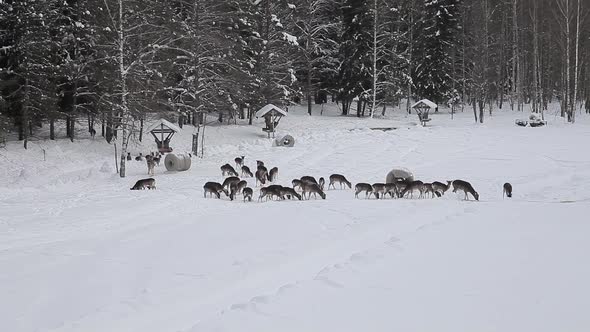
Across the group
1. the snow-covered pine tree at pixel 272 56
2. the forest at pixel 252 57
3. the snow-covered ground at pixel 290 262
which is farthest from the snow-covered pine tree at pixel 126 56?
the snow-covered pine tree at pixel 272 56

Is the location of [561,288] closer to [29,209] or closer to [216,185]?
[216,185]

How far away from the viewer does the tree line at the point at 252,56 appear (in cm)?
2736

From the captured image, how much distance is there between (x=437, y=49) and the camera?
53.0 meters

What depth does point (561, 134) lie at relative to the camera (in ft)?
109

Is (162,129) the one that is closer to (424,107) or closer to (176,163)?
(176,163)

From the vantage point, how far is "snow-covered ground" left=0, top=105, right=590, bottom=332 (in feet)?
17.7

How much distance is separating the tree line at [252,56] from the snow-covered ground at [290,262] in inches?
449

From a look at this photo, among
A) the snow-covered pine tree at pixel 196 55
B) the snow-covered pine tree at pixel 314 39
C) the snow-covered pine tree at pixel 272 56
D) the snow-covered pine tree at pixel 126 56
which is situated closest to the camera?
the snow-covered pine tree at pixel 126 56

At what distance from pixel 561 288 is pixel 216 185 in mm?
12123

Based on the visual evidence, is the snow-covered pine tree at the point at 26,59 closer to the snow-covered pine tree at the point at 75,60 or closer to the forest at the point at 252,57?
the forest at the point at 252,57

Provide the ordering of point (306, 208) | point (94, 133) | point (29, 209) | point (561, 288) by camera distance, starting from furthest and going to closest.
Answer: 1. point (94, 133)
2. point (29, 209)
3. point (306, 208)
4. point (561, 288)

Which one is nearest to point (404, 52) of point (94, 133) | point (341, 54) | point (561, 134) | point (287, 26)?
point (341, 54)

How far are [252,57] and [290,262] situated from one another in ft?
123

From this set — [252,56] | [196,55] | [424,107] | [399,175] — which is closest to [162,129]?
[196,55]
